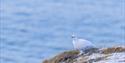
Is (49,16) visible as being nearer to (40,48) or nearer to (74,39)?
(40,48)

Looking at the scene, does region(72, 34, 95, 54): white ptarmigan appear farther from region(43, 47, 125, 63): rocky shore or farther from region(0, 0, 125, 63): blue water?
region(0, 0, 125, 63): blue water

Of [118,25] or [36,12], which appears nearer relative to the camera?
[118,25]

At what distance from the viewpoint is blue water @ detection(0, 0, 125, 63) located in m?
27.0

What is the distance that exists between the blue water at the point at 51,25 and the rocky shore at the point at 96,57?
54.3 feet

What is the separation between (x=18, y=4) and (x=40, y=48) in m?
7.58

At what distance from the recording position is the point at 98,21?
32.1 meters

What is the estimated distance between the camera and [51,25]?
31594 millimetres

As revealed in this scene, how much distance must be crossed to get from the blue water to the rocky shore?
1655 cm

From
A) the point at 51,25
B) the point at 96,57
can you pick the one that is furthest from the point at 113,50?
the point at 51,25

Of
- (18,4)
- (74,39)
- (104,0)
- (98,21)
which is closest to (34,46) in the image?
(98,21)

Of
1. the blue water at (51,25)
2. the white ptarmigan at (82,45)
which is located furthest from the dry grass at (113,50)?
the blue water at (51,25)

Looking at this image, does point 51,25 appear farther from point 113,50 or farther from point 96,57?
point 96,57

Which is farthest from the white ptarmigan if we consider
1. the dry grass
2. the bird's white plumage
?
the dry grass

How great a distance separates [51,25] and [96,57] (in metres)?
23.8
